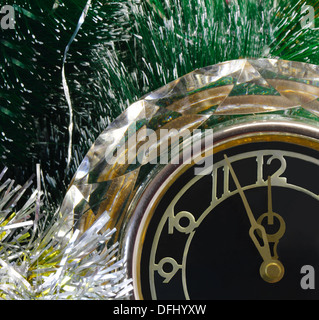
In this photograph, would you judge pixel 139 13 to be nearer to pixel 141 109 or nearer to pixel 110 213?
pixel 141 109

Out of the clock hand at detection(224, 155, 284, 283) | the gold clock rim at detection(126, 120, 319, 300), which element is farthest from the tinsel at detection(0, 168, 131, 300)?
the clock hand at detection(224, 155, 284, 283)

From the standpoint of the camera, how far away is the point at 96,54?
67cm

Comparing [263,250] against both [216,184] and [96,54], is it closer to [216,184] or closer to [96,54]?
[216,184]

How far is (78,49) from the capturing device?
0.66m

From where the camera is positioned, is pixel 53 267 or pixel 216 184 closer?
pixel 53 267

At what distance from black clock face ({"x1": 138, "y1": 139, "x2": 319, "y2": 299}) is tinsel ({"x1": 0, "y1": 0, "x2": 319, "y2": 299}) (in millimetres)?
63

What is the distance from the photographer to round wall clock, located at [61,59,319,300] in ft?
1.88

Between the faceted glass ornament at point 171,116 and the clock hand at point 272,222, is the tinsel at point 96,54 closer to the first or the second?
the faceted glass ornament at point 171,116

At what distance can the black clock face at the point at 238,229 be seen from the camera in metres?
0.58

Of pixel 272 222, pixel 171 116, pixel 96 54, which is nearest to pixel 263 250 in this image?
pixel 272 222

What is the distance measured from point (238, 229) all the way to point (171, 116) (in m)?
0.15

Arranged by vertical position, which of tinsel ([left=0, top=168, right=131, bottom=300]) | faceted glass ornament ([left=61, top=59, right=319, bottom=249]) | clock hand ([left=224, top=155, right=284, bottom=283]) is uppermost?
faceted glass ornament ([left=61, top=59, right=319, bottom=249])

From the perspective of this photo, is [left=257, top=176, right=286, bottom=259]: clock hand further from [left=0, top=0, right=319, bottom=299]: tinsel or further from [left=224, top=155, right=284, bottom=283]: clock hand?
[left=0, top=0, right=319, bottom=299]: tinsel
